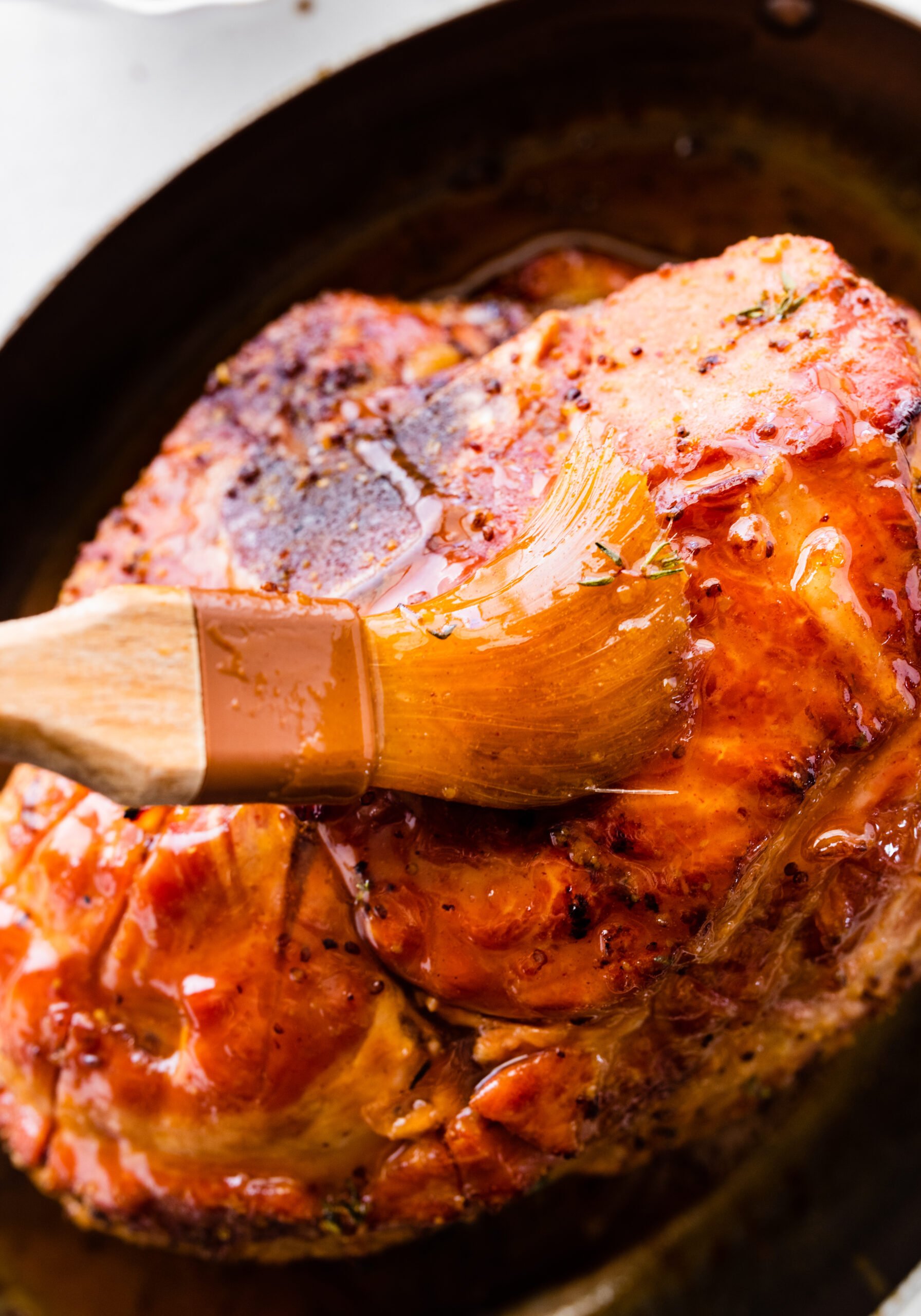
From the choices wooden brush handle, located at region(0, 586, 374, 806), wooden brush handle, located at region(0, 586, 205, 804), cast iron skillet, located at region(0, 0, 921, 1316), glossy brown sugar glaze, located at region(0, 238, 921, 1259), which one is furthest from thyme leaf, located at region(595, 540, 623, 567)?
cast iron skillet, located at region(0, 0, 921, 1316)

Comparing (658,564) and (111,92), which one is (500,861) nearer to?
(658,564)

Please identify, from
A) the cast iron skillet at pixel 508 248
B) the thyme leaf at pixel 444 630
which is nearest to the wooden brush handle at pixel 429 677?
the thyme leaf at pixel 444 630

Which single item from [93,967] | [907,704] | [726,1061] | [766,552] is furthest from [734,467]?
[93,967]

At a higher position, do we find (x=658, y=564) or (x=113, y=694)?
(x=658, y=564)

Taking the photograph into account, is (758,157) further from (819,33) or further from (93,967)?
(93,967)

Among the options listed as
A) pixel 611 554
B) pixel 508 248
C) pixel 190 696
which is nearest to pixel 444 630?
pixel 611 554

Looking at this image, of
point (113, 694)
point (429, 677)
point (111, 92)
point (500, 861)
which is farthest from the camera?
point (111, 92)

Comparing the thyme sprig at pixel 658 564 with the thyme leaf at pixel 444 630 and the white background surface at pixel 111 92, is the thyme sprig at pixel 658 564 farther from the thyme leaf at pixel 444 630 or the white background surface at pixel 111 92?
the white background surface at pixel 111 92
